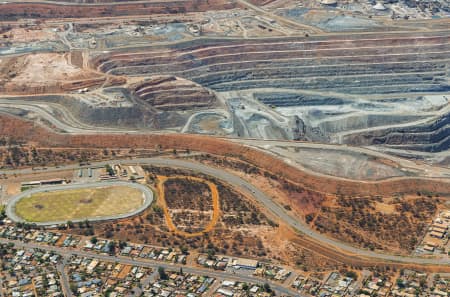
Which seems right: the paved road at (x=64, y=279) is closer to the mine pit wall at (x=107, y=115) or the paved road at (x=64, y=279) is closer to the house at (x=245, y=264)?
the house at (x=245, y=264)

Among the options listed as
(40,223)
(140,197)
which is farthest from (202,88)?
(40,223)

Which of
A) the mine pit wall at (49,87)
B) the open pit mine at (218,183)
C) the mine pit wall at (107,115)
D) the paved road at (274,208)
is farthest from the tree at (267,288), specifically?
the mine pit wall at (49,87)

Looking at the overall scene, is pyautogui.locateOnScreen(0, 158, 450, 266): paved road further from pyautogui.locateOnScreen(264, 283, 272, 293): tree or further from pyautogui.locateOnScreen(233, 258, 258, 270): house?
pyautogui.locateOnScreen(264, 283, 272, 293): tree

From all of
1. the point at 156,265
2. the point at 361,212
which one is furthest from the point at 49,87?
the point at 361,212

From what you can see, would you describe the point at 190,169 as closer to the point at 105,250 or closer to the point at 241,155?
the point at 241,155

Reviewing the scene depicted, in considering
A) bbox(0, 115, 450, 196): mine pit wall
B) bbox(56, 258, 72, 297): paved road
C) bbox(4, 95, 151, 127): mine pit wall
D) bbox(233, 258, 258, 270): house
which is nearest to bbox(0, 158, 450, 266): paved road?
bbox(0, 115, 450, 196): mine pit wall

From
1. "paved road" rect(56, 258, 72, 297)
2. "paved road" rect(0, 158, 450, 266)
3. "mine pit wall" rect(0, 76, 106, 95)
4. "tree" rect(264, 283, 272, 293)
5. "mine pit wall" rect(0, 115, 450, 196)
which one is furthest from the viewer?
"mine pit wall" rect(0, 76, 106, 95)
